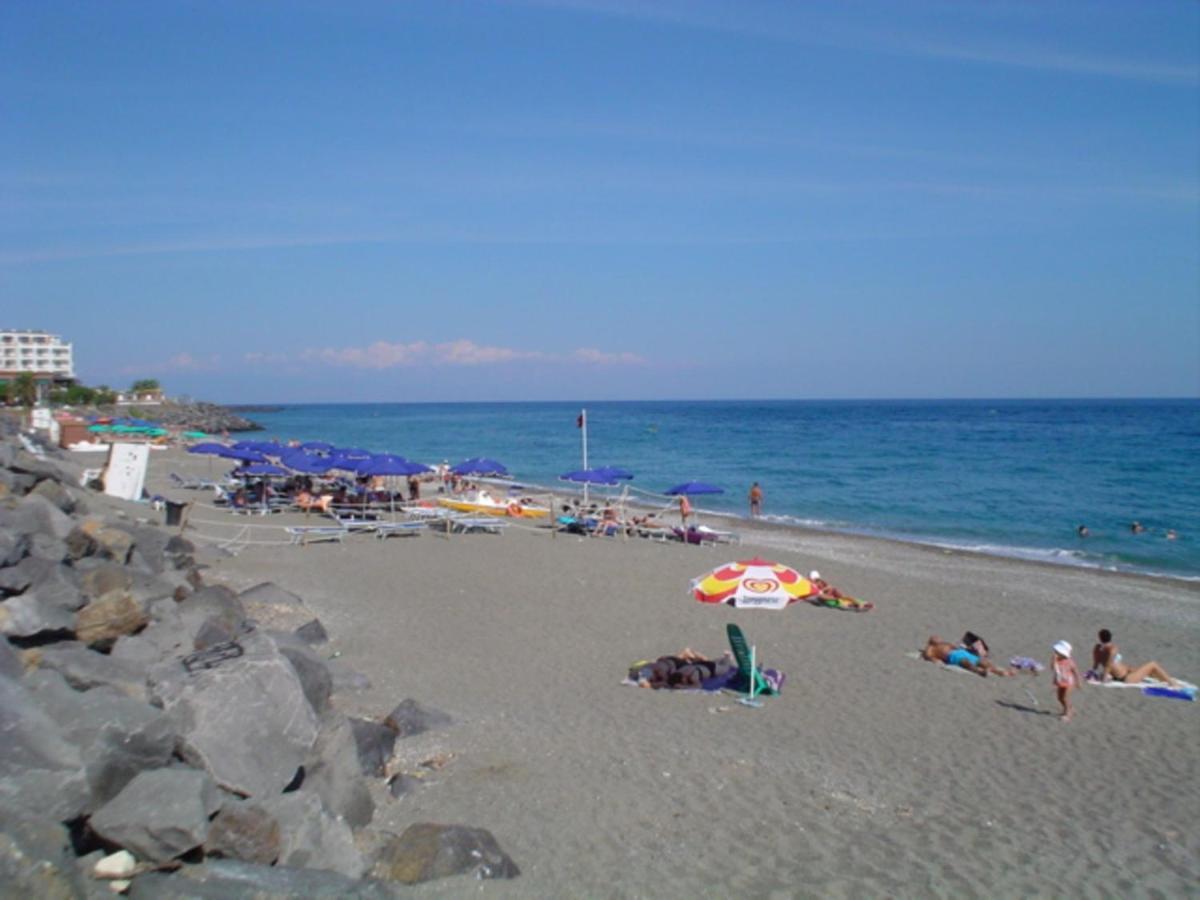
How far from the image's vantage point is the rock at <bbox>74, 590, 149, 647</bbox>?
296 inches

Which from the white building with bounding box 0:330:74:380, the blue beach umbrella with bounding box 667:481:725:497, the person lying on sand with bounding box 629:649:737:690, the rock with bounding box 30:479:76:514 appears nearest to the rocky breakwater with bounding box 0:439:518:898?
the person lying on sand with bounding box 629:649:737:690

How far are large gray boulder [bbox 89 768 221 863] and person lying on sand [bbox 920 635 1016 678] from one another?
9.57m

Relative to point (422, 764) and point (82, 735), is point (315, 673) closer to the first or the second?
point (422, 764)

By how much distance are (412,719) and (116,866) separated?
176 inches

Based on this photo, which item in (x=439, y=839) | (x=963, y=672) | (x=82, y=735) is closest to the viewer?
(x=82, y=735)

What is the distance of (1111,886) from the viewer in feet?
21.7

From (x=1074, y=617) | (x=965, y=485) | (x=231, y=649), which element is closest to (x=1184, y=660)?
(x=1074, y=617)

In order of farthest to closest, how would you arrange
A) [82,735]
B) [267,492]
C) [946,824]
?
[267,492], [946,824], [82,735]

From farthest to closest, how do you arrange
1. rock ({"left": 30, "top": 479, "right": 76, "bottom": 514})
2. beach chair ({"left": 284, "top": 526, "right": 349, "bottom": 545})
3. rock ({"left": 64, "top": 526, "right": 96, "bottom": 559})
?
beach chair ({"left": 284, "top": 526, "right": 349, "bottom": 545}) < rock ({"left": 30, "top": 479, "right": 76, "bottom": 514}) < rock ({"left": 64, "top": 526, "right": 96, "bottom": 559})

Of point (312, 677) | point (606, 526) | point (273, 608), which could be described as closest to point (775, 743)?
point (312, 677)

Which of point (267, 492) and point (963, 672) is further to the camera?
point (267, 492)

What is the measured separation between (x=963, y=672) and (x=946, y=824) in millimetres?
4793

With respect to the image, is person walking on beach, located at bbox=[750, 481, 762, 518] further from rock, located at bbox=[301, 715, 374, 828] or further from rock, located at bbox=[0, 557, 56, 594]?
rock, located at bbox=[301, 715, 374, 828]

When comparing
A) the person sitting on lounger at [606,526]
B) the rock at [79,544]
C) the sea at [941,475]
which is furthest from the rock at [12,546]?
the sea at [941,475]
